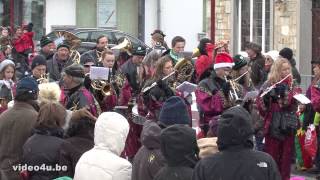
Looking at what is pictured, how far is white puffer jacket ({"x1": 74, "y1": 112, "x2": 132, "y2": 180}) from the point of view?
633cm

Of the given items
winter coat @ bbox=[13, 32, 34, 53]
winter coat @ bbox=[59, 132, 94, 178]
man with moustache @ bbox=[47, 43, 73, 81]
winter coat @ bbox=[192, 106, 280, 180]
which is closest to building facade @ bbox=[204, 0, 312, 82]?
winter coat @ bbox=[13, 32, 34, 53]

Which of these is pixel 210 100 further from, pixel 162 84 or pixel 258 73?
pixel 258 73

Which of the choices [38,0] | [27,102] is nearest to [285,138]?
[27,102]

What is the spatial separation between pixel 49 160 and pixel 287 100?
172 inches

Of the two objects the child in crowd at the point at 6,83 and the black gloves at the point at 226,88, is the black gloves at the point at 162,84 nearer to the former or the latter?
the black gloves at the point at 226,88

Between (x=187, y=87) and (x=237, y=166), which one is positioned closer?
(x=237, y=166)

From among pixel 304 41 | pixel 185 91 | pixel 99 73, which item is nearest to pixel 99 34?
pixel 304 41

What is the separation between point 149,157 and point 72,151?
83 cm

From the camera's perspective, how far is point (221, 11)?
2245 cm

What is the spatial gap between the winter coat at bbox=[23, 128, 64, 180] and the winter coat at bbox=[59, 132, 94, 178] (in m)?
0.09

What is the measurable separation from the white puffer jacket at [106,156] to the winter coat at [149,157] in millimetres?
76

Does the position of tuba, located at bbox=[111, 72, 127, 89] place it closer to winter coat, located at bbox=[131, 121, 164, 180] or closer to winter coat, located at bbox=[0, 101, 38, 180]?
winter coat, located at bbox=[0, 101, 38, 180]

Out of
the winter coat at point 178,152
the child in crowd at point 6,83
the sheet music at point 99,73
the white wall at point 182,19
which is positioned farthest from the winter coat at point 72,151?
the white wall at point 182,19

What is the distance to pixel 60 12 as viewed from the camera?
3216 cm
